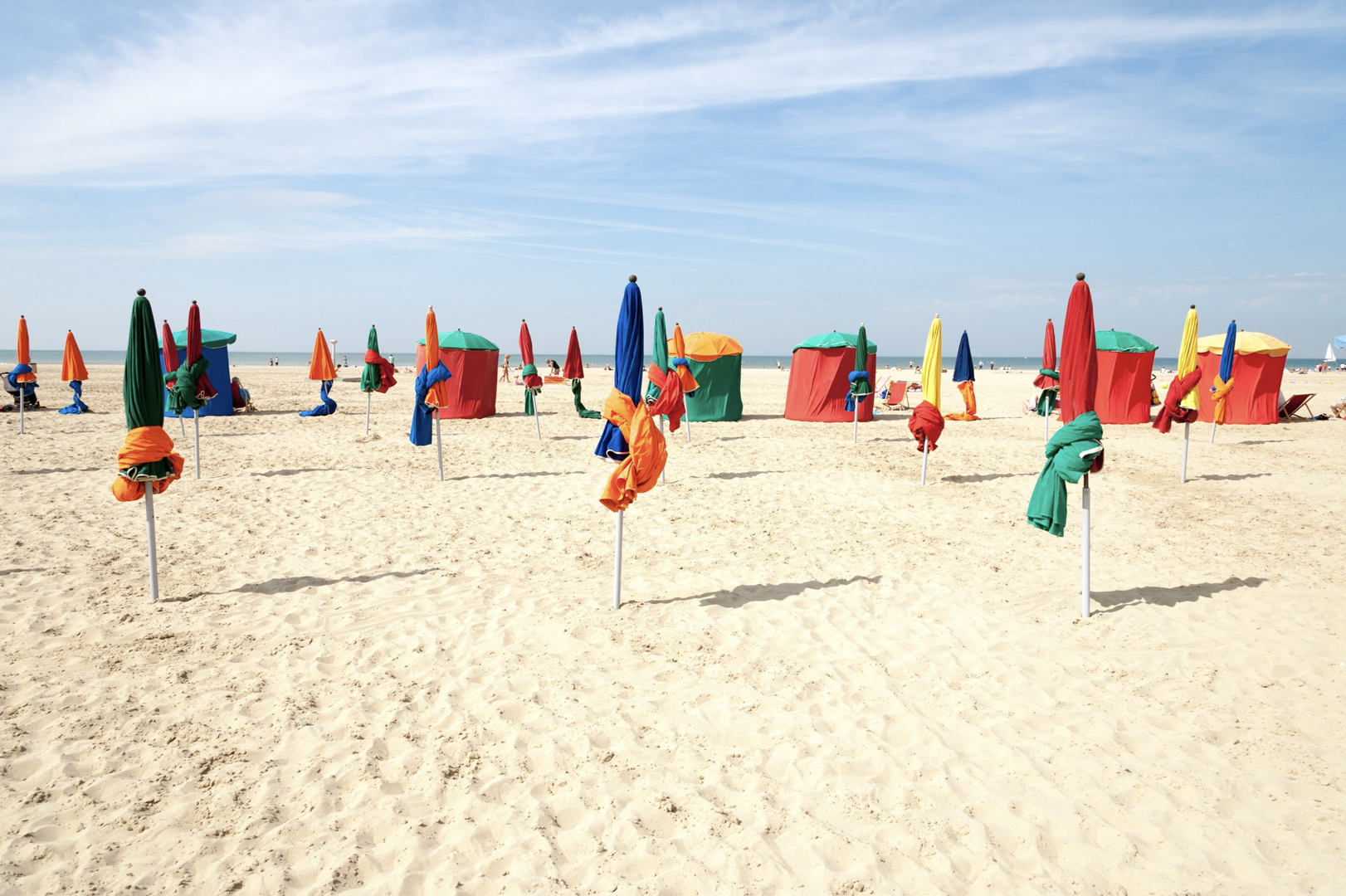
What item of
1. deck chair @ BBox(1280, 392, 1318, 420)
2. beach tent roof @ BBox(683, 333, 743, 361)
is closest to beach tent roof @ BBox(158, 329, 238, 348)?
beach tent roof @ BBox(683, 333, 743, 361)

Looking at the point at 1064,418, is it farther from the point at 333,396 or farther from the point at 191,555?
the point at 333,396

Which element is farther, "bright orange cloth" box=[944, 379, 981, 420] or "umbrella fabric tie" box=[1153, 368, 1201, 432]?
"bright orange cloth" box=[944, 379, 981, 420]

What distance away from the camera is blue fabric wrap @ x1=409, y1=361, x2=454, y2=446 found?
428 inches

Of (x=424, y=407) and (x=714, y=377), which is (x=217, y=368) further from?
(x=714, y=377)

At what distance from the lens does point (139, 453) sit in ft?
18.9

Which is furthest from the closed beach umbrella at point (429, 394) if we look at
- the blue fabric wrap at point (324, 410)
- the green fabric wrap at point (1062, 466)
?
the blue fabric wrap at point (324, 410)

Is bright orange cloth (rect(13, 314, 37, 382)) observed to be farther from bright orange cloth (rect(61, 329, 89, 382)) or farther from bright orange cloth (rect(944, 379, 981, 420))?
bright orange cloth (rect(944, 379, 981, 420))

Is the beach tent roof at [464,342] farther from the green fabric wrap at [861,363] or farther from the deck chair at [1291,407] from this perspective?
the deck chair at [1291,407]

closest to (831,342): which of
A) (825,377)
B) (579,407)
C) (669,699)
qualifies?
(825,377)

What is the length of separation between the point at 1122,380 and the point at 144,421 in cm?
1989

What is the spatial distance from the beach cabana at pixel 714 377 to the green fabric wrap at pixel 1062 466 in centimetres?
1290

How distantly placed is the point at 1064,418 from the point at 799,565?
272 centimetres

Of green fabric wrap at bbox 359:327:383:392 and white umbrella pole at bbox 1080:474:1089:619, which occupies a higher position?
green fabric wrap at bbox 359:327:383:392

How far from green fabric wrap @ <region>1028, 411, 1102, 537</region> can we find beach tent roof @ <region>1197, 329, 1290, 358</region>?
15525 mm
